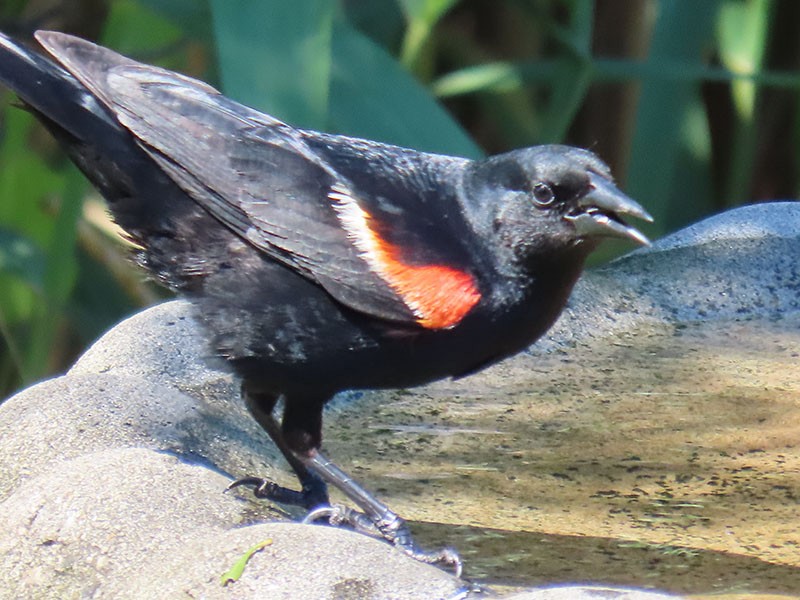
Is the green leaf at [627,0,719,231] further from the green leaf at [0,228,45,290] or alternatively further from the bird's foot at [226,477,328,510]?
the bird's foot at [226,477,328,510]

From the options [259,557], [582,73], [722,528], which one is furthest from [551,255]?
[582,73]

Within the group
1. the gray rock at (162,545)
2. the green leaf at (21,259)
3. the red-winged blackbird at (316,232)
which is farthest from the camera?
the green leaf at (21,259)

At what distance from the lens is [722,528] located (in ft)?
8.31

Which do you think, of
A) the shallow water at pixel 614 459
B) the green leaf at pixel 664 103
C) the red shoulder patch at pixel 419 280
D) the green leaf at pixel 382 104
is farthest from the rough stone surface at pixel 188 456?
the green leaf at pixel 664 103

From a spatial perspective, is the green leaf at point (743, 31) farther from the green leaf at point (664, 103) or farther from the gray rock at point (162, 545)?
the gray rock at point (162, 545)

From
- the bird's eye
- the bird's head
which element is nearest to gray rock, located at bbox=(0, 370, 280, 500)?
the bird's head

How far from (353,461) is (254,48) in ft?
3.48

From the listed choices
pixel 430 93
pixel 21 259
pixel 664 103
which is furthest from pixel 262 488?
pixel 664 103

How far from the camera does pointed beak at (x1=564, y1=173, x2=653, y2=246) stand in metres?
2.35

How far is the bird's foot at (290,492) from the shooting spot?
2529 mm

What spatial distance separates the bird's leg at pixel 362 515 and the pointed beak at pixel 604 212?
609 mm

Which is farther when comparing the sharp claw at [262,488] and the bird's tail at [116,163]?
the bird's tail at [116,163]

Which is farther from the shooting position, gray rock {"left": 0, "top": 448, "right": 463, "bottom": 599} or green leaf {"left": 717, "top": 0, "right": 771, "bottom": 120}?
green leaf {"left": 717, "top": 0, "right": 771, "bottom": 120}

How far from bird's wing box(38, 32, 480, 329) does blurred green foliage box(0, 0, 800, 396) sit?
575mm
